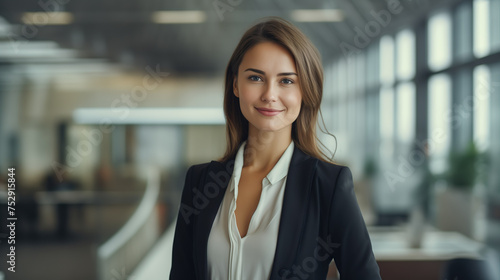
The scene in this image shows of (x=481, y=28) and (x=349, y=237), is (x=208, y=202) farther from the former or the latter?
(x=481, y=28)

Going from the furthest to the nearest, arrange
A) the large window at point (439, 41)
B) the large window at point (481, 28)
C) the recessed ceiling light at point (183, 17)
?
the large window at point (439, 41) → the recessed ceiling light at point (183, 17) → the large window at point (481, 28)

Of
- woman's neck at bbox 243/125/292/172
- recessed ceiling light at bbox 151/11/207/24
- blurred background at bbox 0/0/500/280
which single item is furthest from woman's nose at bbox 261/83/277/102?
recessed ceiling light at bbox 151/11/207/24

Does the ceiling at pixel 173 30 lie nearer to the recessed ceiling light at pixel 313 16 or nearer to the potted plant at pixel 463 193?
the recessed ceiling light at pixel 313 16

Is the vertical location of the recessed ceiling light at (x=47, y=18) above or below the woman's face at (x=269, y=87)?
above

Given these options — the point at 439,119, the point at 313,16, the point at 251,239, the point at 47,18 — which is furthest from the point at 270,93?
the point at 439,119

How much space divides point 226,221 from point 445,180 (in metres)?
4.78

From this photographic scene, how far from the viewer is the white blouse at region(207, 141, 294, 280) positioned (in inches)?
47.1

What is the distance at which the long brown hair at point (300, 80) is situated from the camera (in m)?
1.25

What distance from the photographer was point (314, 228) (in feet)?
3.88

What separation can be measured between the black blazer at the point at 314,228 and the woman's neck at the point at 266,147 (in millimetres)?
78

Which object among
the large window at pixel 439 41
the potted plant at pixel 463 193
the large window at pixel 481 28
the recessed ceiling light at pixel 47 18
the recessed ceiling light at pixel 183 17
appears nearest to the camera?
the large window at pixel 481 28

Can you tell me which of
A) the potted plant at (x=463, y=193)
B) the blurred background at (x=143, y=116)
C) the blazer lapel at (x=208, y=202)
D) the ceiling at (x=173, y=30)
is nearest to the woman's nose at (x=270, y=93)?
the blazer lapel at (x=208, y=202)

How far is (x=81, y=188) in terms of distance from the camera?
5.03 metres

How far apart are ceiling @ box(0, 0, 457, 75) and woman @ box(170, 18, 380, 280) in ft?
12.4
